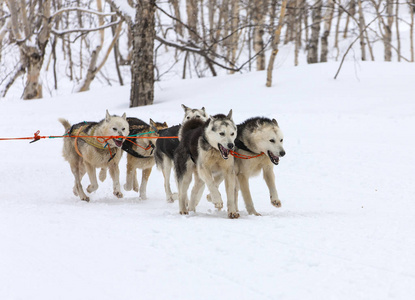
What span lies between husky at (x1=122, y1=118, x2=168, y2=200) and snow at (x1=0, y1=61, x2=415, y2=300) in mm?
386

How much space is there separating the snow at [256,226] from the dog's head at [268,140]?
2.34 ft

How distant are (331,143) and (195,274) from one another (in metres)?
6.99

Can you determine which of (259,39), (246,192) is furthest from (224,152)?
(259,39)

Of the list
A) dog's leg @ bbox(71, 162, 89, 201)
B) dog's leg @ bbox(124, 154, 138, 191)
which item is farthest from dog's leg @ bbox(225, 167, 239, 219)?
dog's leg @ bbox(71, 162, 89, 201)

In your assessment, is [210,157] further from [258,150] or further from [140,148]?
[140,148]

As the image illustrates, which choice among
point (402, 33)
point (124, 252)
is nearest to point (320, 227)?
point (124, 252)

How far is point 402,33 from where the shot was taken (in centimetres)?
3603

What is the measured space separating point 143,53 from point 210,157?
959 centimetres

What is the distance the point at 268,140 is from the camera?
18.6 ft

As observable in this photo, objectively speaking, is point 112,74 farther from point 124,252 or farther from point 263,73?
point 124,252

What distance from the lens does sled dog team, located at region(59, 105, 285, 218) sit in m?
5.59

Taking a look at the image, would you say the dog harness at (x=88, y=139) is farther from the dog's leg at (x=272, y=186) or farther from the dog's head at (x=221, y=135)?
the dog's leg at (x=272, y=186)

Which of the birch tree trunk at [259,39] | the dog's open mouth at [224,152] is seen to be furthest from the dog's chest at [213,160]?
the birch tree trunk at [259,39]

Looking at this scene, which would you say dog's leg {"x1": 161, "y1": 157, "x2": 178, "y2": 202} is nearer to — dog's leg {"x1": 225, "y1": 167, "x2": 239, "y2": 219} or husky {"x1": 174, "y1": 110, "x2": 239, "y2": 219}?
husky {"x1": 174, "y1": 110, "x2": 239, "y2": 219}
